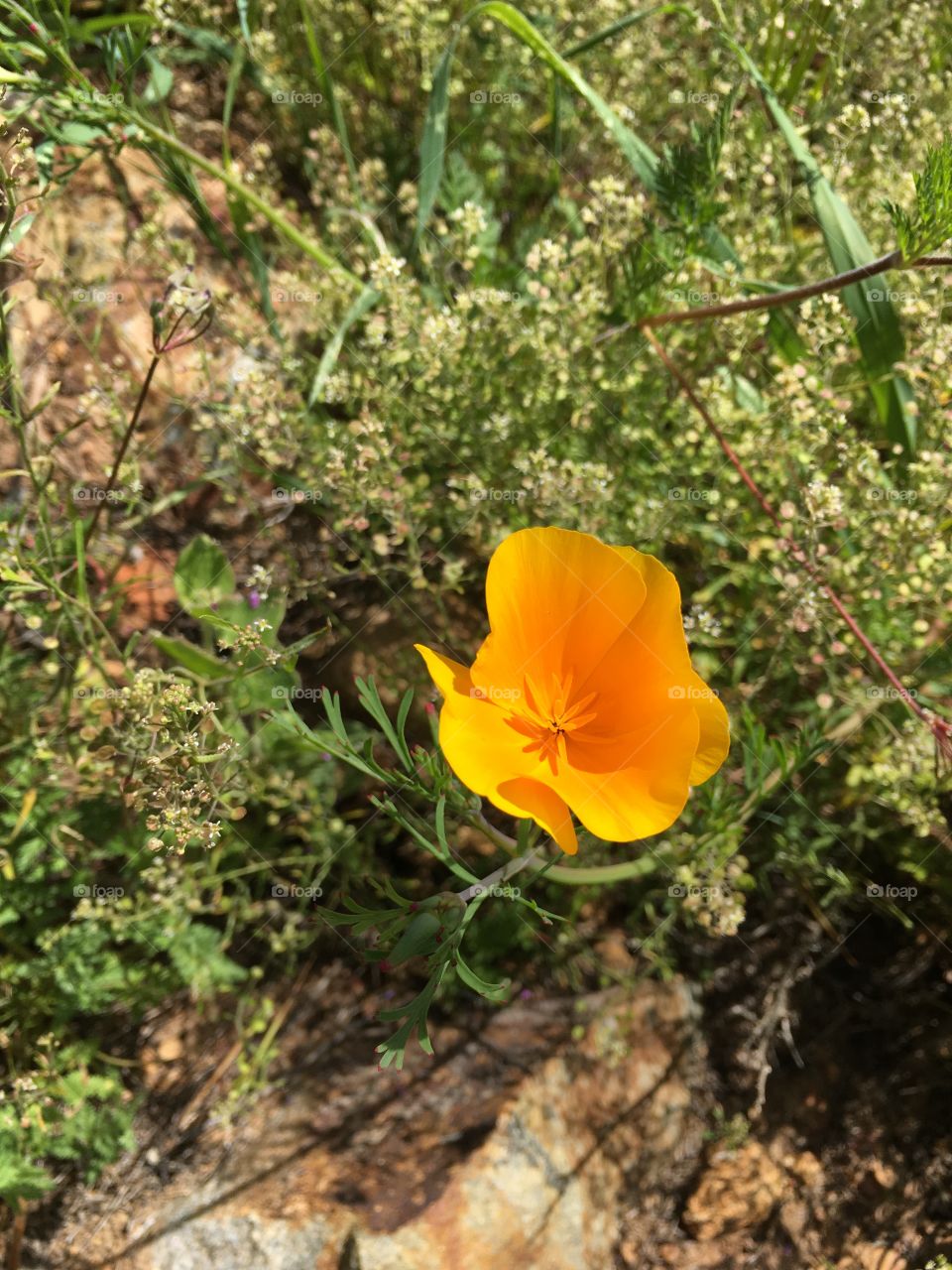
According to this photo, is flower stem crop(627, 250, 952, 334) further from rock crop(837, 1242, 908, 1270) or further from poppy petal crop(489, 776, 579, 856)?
rock crop(837, 1242, 908, 1270)

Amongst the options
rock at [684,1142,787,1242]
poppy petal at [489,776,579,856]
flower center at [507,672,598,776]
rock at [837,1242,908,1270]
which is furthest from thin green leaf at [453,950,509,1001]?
rock at [837,1242,908,1270]

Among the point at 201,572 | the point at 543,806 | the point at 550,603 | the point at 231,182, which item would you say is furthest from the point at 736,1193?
the point at 231,182

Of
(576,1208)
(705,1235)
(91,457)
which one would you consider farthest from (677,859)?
(91,457)

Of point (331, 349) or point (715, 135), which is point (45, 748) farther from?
point (715, 135)

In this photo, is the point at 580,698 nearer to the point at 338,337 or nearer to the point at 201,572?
the point at 201,572

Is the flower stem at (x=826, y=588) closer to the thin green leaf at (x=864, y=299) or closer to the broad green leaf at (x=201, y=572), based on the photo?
the thin green leaf at (x=864, y=299)

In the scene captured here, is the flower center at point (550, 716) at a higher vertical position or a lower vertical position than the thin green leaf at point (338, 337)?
lower

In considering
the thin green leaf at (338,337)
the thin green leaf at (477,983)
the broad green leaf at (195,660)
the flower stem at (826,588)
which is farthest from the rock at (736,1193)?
the thin green leaf at (338,337)
